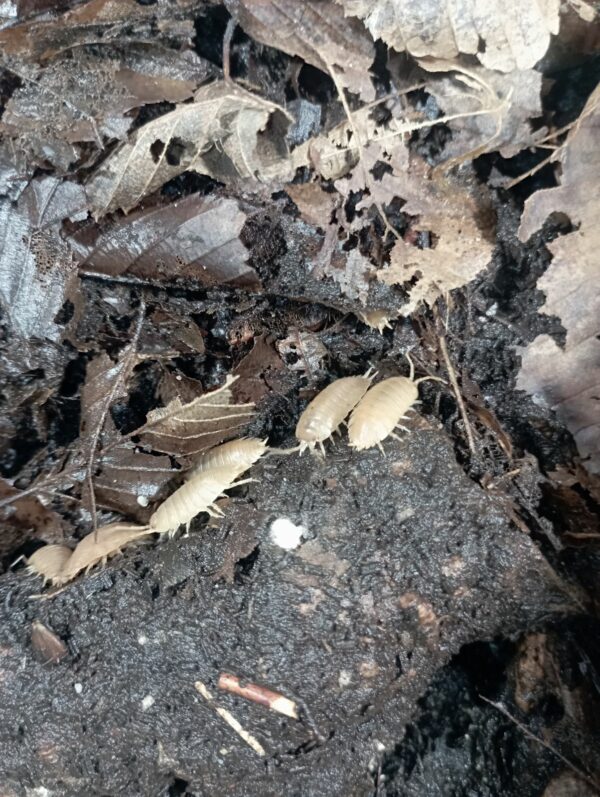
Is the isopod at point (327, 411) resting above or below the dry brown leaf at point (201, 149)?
below

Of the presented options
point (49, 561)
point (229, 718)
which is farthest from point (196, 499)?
point (229, 718)

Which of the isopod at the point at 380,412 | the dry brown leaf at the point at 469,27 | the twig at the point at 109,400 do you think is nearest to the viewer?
the dry brown leaf at the point at 469,27

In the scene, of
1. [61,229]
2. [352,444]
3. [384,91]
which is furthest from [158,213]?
[352,444]

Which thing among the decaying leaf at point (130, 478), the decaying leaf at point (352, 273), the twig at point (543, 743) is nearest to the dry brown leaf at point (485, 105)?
the decaying leaf at point (352, 273)

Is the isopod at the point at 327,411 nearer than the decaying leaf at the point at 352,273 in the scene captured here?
Yes

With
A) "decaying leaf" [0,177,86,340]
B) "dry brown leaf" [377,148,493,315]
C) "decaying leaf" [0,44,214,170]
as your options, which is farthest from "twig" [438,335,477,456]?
"decaying leaf" [0,177,86,340]

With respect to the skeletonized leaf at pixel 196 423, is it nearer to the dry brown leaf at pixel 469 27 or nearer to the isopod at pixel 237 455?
the isopod at pixel 237 455
